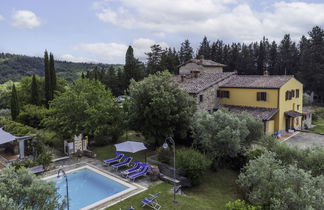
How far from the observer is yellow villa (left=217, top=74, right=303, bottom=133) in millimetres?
25781

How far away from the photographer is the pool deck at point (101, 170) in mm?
13094

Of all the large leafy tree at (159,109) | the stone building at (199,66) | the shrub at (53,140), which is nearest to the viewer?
the large leafy tree at (159,109)

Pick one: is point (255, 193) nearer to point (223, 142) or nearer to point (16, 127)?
point (223, 142)

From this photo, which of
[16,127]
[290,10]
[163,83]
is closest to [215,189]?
[163,83]

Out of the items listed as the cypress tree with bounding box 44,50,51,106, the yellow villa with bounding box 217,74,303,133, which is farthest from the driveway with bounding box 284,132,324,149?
the cypress tree with bounding box 44,50,51,106

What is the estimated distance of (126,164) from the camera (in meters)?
17.6

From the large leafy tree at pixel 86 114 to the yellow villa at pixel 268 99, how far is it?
556 inches

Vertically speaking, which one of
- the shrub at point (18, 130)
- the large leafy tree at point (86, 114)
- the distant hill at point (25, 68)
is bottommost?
the shrub at point (18, 130)

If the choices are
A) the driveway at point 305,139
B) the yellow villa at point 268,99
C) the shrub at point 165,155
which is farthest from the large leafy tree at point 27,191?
the driveway at point 305,139

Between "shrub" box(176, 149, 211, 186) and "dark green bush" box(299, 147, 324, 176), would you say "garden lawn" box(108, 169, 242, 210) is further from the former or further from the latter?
"dark green bush" box(299, 147, 324, 176)

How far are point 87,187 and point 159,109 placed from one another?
25.3 feet

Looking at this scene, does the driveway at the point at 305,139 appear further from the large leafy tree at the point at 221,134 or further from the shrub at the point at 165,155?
the shrub at the point at 165,155

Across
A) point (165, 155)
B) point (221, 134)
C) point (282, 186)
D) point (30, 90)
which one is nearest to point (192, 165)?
point (221, 134)

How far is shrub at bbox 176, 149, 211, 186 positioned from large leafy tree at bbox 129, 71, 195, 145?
13.6 ft
